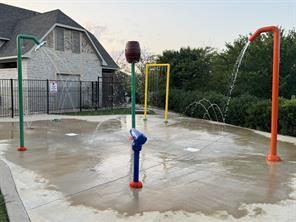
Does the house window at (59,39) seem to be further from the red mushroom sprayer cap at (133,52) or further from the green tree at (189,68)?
the red mushroom sprayer cap at (133,52)

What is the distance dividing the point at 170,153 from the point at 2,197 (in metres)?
3.66

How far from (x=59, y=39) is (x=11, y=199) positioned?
654 inches

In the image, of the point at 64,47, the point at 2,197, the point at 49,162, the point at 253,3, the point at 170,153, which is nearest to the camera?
the point at 2,197

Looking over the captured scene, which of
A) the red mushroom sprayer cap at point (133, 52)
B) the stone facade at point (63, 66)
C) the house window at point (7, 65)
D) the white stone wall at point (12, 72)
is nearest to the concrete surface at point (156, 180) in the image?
the red mushroom sprayer cap at point (133, 52)

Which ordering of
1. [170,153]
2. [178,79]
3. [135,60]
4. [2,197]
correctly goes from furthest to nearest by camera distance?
[178,79] < [135,60] < [170,153] < [2,197]

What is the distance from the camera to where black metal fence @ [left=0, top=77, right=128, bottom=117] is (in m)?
17.2

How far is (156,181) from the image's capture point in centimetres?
468

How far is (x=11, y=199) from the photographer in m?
3.90

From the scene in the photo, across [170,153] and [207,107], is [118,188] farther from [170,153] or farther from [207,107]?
[207,107]

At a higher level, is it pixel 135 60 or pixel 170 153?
pixel 135 60

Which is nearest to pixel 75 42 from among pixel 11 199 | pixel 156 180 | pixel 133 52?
pixel 133 52

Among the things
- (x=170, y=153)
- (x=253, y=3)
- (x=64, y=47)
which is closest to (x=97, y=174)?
(x=170, y=153)

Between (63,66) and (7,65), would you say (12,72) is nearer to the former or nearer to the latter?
(7,65)

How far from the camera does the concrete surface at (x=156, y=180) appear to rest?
357 centimetres
